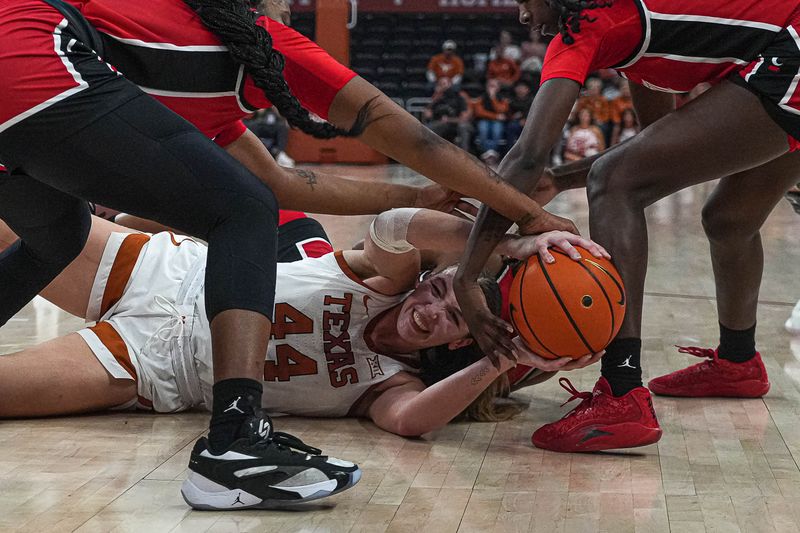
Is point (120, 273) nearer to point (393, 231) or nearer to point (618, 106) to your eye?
point (393, 231)

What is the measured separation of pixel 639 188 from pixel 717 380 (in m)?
0.99

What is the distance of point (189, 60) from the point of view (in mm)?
2188

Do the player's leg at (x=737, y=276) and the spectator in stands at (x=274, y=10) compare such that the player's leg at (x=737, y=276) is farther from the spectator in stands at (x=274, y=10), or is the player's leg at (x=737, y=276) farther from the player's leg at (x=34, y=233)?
the player's leg at (x=34, y=233)

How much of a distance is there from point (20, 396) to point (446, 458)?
4.30ft

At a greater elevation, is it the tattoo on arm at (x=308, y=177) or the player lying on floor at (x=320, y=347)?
the tattoo on arm at (x=308, y=177)

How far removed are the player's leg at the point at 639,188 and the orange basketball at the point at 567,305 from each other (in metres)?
0.18

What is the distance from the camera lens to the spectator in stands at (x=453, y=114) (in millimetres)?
15938

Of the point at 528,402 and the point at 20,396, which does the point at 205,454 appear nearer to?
the point at 20,396

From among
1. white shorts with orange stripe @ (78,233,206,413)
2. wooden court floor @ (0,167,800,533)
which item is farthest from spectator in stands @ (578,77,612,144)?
white shorts with orange stripe @ (78,233,206,413)

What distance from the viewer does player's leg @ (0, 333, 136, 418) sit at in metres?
2.95

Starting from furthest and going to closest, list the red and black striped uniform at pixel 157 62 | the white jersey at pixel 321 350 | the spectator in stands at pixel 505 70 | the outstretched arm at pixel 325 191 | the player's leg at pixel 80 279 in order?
the spectator in stands at pixel 505 70, the player's leg at pixel 80 279, the outstretched arm at pixel 325 191, the white jersey at pixel 321 350, the red and black striped uniform at pixel 157 62

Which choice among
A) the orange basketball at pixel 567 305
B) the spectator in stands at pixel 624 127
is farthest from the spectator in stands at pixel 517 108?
the orange basketball at pixel 567 305

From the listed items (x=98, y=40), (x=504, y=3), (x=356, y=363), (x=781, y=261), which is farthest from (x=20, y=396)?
(x=504, y=3)

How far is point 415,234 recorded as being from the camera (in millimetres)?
2852
